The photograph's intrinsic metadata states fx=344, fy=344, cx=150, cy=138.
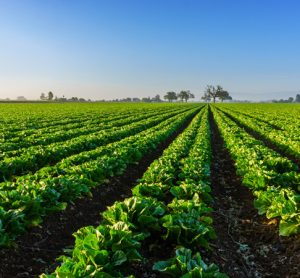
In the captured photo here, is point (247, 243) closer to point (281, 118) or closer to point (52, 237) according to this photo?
point (52, 237)

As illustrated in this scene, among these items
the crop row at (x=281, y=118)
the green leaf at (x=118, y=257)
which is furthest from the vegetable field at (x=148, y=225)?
the crop row at (x=281, y=118)

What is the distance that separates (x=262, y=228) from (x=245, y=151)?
6264 millimetres

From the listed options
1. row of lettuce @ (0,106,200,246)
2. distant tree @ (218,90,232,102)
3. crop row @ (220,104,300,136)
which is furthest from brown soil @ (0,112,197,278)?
distant tree @ (218,90,232,102)

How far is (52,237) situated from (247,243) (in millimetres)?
3898

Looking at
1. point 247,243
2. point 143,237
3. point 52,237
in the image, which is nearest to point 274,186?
point 247,243

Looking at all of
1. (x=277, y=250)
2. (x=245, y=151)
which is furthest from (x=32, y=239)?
(x=245, y=151)

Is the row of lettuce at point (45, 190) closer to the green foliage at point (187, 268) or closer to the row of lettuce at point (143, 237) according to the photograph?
the row of lettuce at point (143, 237)

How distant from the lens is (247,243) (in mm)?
6965

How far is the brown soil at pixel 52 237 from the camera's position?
552 centimetres

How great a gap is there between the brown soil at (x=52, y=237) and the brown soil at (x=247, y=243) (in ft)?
9.16

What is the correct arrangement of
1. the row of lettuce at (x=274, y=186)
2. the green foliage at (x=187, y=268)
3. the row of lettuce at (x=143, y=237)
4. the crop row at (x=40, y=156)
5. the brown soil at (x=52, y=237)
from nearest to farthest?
the green foliage at (x=187, y=268), the row of lettuce at (x=143, y=237), the brown soil at (x=52, y=237), the row of lettuce at (x=274, y=186), the crop row at (x=40, y=156)

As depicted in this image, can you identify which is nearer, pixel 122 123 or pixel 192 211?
pixel 192 211

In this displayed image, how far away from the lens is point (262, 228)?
7441 mm

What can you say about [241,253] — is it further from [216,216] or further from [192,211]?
[216,216]
